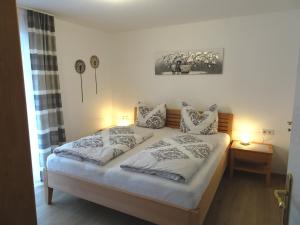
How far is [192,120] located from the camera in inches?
131

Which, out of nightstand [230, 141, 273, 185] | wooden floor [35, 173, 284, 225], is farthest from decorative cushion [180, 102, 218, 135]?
wooden floor [35, 173, 284, 225]

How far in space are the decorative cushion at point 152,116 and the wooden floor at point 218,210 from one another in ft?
4.52

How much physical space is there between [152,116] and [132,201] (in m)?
1.86

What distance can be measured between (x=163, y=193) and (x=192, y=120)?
167 centimetres

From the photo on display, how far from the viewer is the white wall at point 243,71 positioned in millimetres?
3012

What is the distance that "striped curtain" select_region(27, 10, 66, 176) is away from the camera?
2855mm

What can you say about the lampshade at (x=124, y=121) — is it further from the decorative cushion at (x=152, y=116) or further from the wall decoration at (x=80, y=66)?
the wall decoration at (x=80, y=66)

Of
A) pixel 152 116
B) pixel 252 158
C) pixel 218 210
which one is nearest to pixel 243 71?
pixel 252 158

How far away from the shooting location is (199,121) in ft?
10.7

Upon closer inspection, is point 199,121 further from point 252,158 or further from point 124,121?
point 124,121

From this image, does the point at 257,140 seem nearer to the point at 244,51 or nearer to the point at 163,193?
the point at 244,51

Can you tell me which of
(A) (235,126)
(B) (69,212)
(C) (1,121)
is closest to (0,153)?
(C) (1,121)

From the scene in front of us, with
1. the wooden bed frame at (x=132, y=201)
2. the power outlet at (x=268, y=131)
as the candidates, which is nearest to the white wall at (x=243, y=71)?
the power outlet at (x=268, y=131)

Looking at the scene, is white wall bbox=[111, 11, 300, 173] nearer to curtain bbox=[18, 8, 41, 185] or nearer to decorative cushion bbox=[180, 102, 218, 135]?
decorative cushion bbox=[180, 102, 218, 135]
